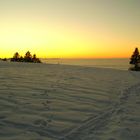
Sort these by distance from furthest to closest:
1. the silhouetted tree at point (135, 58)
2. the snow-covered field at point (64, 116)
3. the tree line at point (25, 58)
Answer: the tree line at point (25, 58)
the silhouetted tree at point (135, 58)
the snow-covered field at point (64, 116)

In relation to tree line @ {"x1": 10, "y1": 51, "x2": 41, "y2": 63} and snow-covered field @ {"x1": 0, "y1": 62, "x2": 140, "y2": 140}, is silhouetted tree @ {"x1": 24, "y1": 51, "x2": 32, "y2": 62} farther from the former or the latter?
snow-covered field @ {"x1": 0, "y1": 62, "x2": 140, "y2": 140}

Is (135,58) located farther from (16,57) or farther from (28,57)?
(16,57)

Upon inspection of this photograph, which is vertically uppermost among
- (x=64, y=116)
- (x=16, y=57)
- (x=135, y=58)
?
(x=16, y=57)

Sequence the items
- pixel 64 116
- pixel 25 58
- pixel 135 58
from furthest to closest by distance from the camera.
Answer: pixel 25 58
pixel 135 58
pixel 64 116

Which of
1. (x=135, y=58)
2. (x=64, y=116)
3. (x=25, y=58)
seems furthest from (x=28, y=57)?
(x=64, y=116)

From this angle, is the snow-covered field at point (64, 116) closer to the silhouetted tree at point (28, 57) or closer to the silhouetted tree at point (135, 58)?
the silhouetted tree at point (135, 58)

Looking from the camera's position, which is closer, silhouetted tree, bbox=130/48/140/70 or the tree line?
silhouetted tree, bbox=130/48/140/70

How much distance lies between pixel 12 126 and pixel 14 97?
311 centimetres

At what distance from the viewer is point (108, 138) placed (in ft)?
22.0

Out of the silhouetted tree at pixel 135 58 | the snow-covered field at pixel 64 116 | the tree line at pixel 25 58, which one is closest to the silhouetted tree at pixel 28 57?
the tree line at pixel 25 58

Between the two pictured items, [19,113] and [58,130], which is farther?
[19,113]

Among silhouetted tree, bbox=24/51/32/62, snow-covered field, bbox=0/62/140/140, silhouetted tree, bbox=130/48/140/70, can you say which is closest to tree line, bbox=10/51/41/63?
silhouetted tree, bbox=24/51/32/62

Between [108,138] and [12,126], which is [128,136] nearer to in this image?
[108,138]

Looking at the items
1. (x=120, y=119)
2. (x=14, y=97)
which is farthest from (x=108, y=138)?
(x=14, y=97)
